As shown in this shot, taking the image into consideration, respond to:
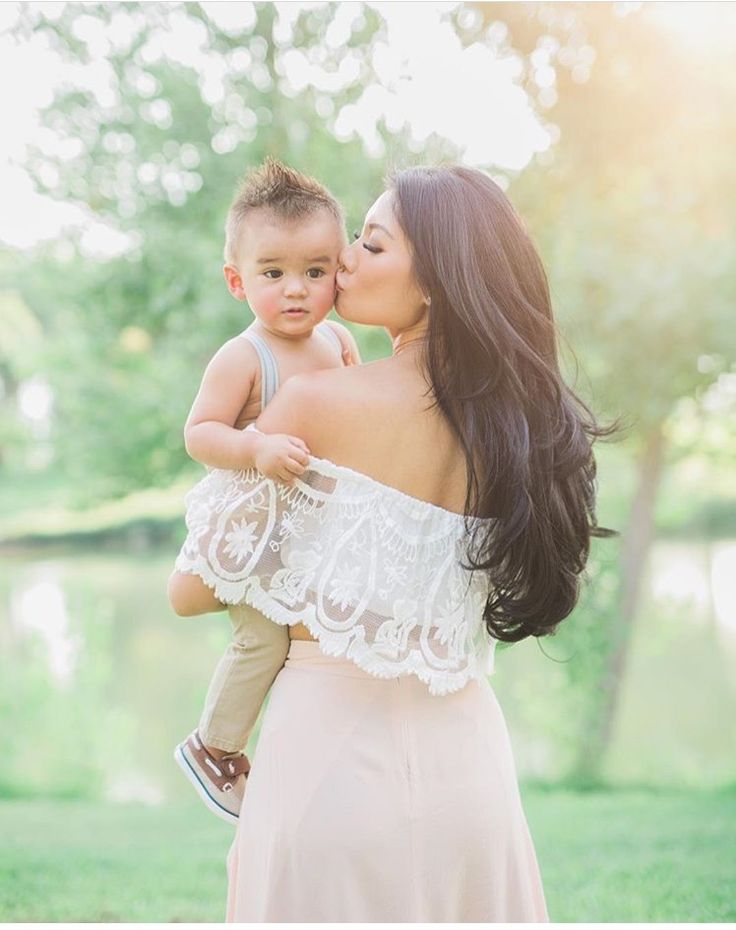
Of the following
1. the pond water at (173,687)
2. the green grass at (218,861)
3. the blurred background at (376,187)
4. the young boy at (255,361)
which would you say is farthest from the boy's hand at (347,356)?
the pond water at (173,687)

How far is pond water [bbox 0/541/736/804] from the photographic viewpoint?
24.2 ft

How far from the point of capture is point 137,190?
287 inches

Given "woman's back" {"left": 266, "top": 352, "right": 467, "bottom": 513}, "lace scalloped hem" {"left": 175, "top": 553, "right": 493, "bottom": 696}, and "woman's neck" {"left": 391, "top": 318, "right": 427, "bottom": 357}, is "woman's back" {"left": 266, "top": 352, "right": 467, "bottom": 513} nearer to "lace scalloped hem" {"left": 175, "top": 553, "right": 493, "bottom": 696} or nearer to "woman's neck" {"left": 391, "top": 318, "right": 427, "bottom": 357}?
"woman's neck" {"left": 391, "top": 318, "right": 427, "bottom": 357}

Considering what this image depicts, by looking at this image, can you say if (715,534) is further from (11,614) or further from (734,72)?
(11,614)

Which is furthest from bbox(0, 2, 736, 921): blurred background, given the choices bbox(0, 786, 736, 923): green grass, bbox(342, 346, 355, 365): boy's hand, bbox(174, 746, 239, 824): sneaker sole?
bbox(342, 346, 355, 365): boy's hand

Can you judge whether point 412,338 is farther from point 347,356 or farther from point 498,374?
Answer: point 347,356

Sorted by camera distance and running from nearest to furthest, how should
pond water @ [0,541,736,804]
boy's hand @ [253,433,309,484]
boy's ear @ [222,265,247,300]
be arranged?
1. boy's hand @ [253,433,309,484]
2. boy's ear @ [222,265,247,300]
3. pond water @ [0,541,736,804]

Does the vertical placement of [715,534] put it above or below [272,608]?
below

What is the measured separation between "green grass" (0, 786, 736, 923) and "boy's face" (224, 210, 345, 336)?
2.50 metres

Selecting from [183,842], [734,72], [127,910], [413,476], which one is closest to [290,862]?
[413,476]

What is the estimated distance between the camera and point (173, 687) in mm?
9977

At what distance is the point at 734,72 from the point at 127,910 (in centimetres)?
588

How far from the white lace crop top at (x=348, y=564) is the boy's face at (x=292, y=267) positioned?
0.94ft

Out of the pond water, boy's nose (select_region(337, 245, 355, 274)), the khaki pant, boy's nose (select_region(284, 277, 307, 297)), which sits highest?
boy's nose (select_region(337, 245, 355, 274))
